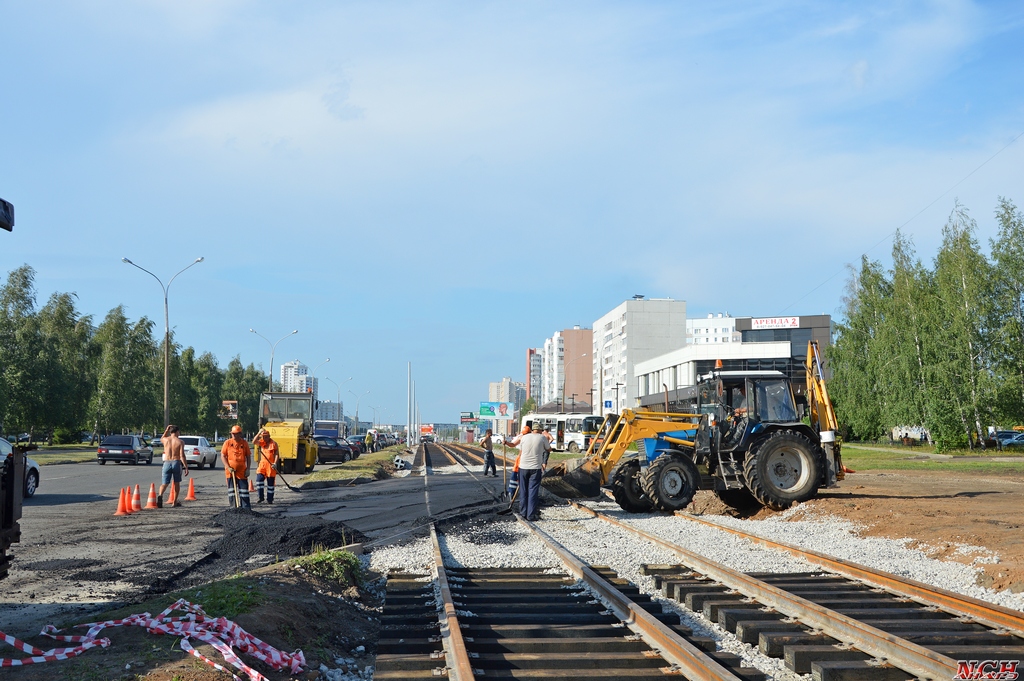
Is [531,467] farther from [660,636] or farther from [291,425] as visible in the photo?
[291,425]

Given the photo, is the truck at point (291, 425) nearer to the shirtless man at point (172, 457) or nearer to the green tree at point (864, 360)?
the shirtless man at point (172, 457)

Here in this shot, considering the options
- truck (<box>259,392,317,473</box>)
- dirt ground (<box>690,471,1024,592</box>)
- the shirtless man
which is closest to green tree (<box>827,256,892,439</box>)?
dirt ground (<box>690,471,1024,592</box>)

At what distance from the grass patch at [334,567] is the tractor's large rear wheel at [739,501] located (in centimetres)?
1080

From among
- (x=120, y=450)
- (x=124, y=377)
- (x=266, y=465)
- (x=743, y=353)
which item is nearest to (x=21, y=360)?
(x=124, y=377)

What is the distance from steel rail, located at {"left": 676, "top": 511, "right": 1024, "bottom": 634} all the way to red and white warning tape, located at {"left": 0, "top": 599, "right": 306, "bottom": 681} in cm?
545

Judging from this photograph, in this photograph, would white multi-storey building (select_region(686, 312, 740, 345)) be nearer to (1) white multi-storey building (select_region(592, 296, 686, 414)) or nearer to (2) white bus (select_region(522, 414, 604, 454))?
(1) white multi-storey building (select_region(592, 296, 686, 414))

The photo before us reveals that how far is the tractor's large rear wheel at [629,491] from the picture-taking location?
18.4 meters

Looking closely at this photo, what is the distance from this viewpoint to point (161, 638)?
652 cm

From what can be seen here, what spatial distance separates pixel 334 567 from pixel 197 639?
10.8ft

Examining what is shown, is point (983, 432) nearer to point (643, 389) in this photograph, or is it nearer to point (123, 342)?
point (123, 342)

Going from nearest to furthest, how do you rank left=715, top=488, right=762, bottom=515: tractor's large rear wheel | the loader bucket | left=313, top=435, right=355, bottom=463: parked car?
left=715, top=488, right=762, bottom=515: tractor's large rear wheel → the loader bucket → left=313, top=435, right=355, bottom=463: parked car

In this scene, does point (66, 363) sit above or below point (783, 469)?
above

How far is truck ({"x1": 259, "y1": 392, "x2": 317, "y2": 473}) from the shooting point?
112ft

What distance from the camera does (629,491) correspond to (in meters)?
18.5
